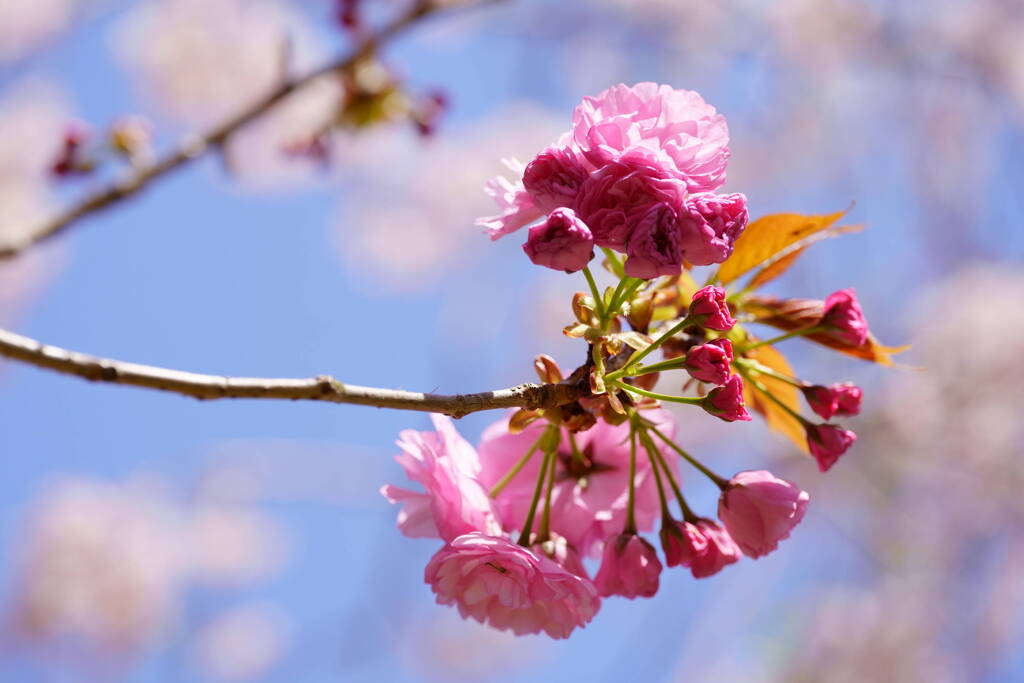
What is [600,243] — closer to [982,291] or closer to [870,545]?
[870,545]

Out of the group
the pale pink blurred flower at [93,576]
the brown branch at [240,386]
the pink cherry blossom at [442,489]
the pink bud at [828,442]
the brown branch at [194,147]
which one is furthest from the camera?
the pale pink blurred flower at [93,576]

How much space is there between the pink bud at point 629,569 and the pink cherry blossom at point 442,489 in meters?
0.13

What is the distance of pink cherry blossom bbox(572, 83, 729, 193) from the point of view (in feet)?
2.70

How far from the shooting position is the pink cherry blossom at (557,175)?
0.83 metres

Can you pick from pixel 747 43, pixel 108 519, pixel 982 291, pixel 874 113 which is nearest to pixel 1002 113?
pixel 874 113

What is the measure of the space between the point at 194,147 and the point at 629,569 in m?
1.29

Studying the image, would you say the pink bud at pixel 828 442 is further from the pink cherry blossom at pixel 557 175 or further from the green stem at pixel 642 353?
the pink cherry blossom at pixel 557 175

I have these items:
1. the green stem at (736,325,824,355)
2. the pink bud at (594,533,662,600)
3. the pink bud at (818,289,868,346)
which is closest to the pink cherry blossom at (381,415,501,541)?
the pink bud at (594,533,662,600)

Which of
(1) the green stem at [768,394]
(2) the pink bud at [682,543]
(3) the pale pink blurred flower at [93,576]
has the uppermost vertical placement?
(3) the pale pink blurred flower at [93,576]

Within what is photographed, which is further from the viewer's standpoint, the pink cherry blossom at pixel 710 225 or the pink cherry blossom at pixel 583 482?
the pink cherry blossom at pixel 583 482

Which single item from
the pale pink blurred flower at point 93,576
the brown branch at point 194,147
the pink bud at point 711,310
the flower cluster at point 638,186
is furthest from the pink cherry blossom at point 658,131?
the pale pink blurred flower at point 93,576

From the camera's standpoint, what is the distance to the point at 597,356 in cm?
85

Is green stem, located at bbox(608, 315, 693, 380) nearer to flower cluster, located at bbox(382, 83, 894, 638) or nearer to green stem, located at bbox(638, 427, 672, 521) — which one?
flower cluster, located at bbox(382, 83, 894, 638)

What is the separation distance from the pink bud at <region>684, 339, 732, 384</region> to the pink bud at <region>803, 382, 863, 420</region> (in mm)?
231
